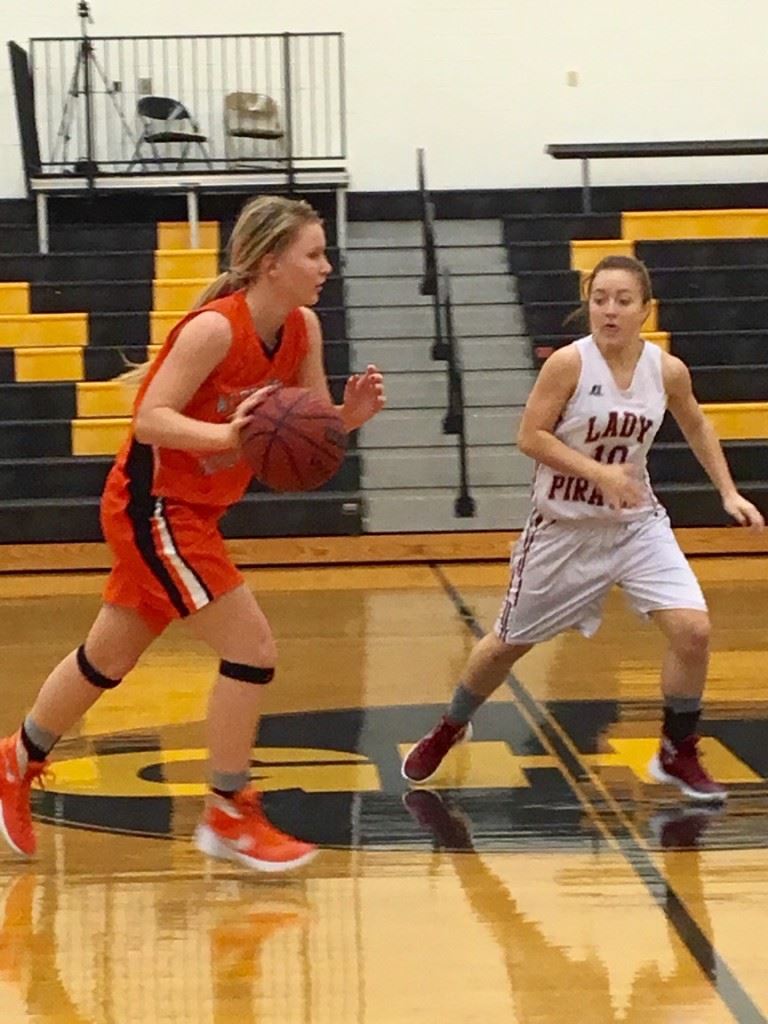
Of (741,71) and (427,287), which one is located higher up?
(741,71)

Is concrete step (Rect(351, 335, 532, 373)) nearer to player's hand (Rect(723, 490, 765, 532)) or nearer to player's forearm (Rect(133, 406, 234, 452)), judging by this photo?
player's hand (Rect(723, 490, 765, 532))

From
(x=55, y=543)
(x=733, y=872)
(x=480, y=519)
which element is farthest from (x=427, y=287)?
(x=733, y=872)

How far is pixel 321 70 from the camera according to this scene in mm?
12148

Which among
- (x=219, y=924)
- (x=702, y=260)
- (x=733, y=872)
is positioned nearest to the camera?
(x=219, y=924)

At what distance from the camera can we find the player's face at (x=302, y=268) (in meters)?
3.56

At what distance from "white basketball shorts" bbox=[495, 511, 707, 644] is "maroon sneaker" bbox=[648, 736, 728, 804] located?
0.34 metres

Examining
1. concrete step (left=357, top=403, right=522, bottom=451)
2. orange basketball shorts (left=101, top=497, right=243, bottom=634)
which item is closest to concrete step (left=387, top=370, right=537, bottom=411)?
concrete step (left=357, top=403, right=522, bottom=451)

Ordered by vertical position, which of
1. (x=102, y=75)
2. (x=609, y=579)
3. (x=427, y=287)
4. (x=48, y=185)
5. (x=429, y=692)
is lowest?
(x=429, y=692)

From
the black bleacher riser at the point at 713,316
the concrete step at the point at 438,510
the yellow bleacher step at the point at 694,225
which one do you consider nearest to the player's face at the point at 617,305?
the concrete step at the point at 438,510

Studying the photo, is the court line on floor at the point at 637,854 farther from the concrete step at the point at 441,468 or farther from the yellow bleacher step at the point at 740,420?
the yellow bleacher step at the point at 740,420

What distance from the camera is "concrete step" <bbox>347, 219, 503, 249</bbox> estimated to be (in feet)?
38.2

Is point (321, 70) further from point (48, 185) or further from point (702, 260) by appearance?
point (702, 260)

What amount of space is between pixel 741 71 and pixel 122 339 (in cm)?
522

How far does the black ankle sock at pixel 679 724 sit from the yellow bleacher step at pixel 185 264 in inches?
279
